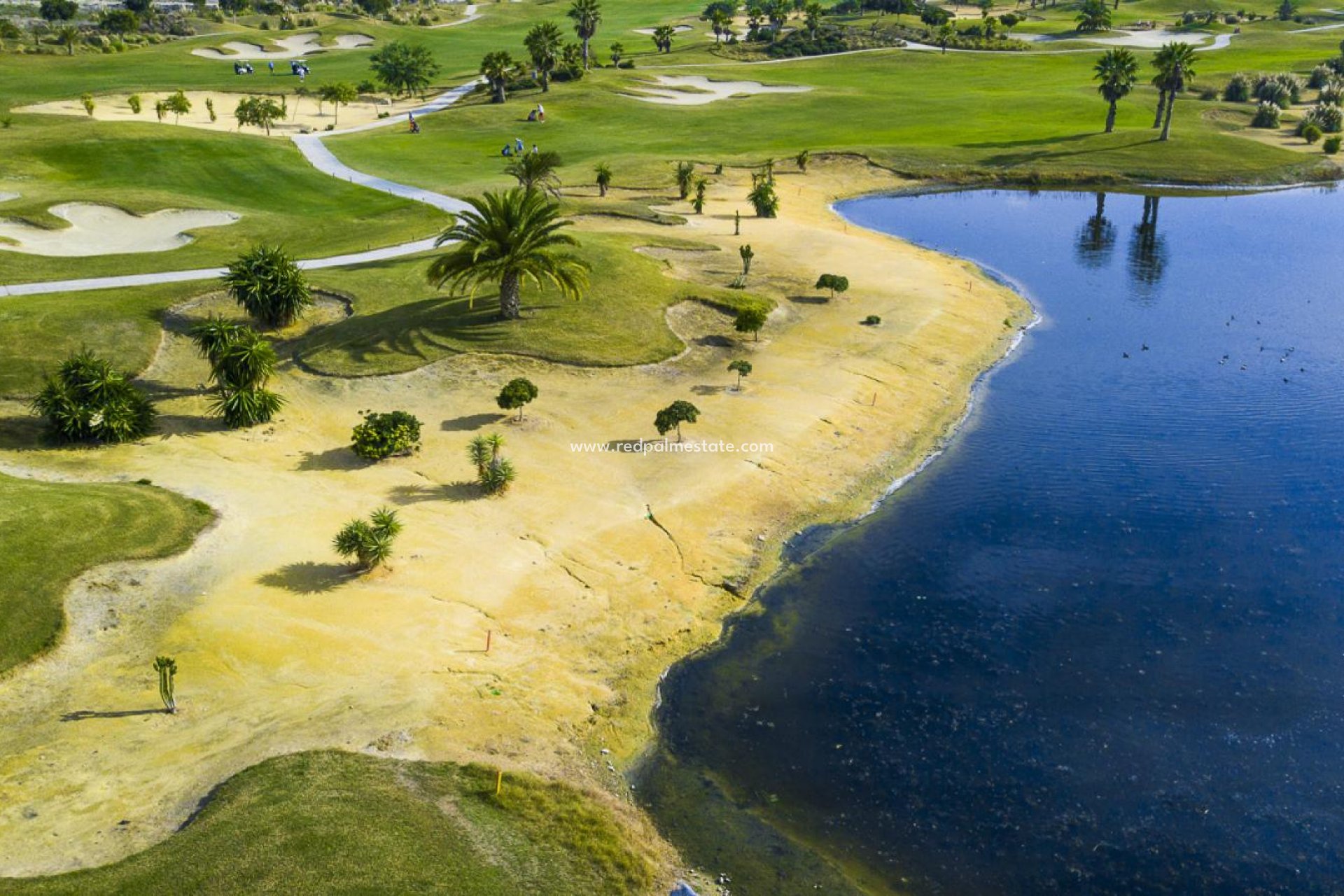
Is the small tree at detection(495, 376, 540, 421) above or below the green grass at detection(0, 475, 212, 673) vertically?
above

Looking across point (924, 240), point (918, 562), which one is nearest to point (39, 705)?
point (918, 562)

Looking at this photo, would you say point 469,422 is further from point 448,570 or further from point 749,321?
point 749,321

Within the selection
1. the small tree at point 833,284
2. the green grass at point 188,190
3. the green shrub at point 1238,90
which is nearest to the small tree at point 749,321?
the small tree at point 833,284

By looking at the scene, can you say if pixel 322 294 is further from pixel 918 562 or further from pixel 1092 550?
pixel 1092 550

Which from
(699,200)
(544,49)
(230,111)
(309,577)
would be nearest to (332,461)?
(309,577)

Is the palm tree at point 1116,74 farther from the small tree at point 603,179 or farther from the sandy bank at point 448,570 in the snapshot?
the sandy bank at point 448,570

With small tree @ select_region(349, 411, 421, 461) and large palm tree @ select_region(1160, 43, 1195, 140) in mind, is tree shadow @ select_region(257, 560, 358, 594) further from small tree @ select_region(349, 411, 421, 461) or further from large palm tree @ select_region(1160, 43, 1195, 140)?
large palm tree @ select_region(1160, 43, 1195, 140)

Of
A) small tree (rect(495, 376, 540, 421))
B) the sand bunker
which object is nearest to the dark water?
small tree (rect(495, 376, 540, 421))
